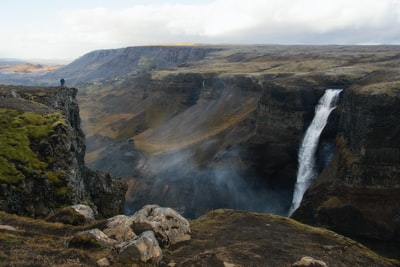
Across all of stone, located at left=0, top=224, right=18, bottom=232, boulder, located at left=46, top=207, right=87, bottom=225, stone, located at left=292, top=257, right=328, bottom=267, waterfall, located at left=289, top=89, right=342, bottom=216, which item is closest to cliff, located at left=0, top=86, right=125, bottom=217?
boulder, located at left=46, top=207, right=87, bottom=225

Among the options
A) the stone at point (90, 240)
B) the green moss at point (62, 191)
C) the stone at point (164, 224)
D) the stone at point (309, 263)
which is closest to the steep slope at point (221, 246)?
the stone at point (90, 240)

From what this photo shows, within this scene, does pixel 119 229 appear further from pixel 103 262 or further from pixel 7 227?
pixel 7 227

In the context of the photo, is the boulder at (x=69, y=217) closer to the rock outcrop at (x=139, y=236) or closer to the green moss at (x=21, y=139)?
the rock outcrop at (x=139, y=236)

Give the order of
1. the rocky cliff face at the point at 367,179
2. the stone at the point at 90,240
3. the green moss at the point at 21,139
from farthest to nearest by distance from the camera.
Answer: the rocky cliff face at the point at 367,179 < the green moss at the point at 21,139 < the stone at the point at 90,240

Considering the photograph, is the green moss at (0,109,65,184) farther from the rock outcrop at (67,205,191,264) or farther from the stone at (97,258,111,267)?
the stone at (97,258,111,267)

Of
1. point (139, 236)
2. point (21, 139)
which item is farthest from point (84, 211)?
point (21, 139)

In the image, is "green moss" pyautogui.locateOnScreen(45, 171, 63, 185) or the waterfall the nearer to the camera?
"green moss" pyautogui.locateOnScreen(45, 171, 63, 185)
